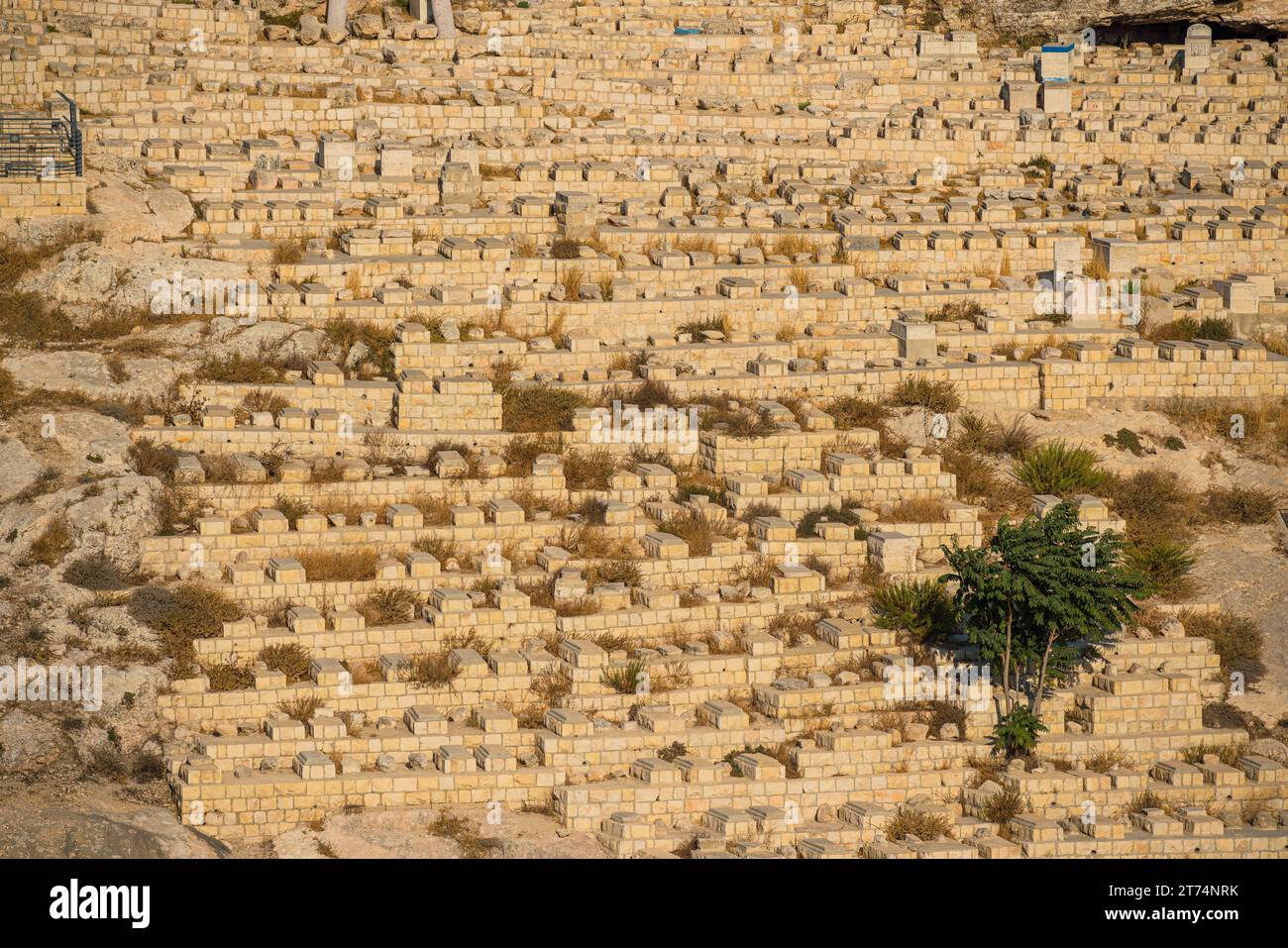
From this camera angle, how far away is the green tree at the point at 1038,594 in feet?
78.5

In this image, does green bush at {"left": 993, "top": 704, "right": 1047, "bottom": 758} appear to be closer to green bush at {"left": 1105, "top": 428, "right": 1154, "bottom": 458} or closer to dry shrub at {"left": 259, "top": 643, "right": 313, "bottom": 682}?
green bush at {"left": 1105, "top": 428, "right": 1154, "bottom": 458}

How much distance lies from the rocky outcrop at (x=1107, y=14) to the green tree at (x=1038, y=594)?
1559cm

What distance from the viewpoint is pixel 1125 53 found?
125 feet

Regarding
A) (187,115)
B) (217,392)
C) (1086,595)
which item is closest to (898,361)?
(1086,595)

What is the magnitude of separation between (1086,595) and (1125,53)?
16.2 metres

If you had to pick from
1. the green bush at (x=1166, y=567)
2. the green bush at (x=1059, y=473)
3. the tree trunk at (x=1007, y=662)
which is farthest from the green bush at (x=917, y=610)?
the green bush at (x=1059, y=473)

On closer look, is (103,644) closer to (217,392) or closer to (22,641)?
(22,641)

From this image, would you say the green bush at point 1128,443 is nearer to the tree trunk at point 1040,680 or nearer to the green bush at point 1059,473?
the green bush at point 1059,473

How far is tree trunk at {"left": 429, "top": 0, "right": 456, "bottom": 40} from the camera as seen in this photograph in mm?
35781

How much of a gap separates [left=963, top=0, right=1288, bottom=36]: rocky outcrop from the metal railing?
1479 centimetres

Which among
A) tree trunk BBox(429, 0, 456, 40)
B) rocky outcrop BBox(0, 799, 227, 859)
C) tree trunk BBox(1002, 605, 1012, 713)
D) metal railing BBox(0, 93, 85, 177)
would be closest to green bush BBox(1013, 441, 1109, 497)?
tree trunk BBox(1002, 605, 1012, 713)

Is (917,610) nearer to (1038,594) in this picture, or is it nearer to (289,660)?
(1038,594)

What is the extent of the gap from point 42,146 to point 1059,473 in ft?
40.0

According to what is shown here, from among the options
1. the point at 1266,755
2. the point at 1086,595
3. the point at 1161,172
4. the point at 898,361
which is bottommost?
the point at 1266,755
